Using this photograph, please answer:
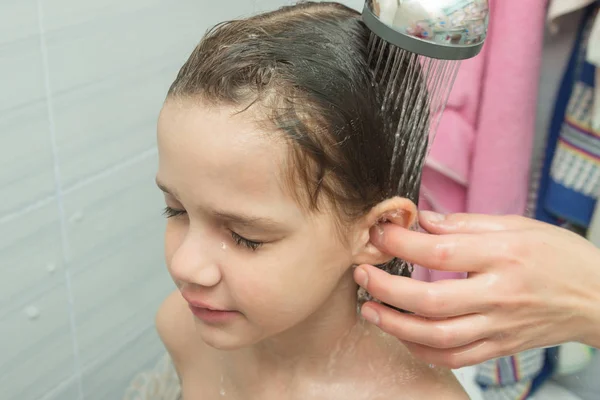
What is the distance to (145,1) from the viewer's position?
4.30 ft

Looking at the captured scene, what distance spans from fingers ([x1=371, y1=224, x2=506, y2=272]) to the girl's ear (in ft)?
0.13

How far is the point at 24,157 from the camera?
3.86 ft

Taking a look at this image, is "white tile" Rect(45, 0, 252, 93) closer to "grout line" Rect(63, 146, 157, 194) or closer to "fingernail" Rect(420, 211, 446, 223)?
"grout line" Rect(63, 146, 157, 194)

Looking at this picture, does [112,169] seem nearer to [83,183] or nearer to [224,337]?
[83,183]

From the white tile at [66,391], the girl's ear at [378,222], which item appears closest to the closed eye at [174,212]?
the girl's ear at [378,222]

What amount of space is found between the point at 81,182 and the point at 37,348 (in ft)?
1.08

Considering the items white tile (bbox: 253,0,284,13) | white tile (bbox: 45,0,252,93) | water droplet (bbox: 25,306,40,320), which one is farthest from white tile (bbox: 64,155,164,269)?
white tile (bbox: 253,0,284,13)

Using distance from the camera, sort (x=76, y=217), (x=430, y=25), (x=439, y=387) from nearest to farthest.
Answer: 1. (x=430, y=25)
2. (x=439, y=387)
3. (x=76, y=217)

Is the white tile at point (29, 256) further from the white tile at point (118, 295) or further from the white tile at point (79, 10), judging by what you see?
the white tile at point (79, 10)

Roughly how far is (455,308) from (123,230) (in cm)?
84

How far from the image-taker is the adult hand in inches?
31.9

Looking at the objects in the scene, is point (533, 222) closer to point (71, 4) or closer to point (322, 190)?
point (322, 190)

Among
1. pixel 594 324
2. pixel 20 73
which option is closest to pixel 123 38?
pixel 20 73

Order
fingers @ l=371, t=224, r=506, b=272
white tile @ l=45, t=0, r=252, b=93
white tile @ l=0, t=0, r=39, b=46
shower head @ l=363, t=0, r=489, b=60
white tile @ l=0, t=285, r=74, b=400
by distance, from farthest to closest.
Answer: white tile @ l=0, t=285, r=74, b=400, white tile @ l=45, t=0, r=252, b=93, white tile @ l=0, t=0, r=39, b=46, fingers @ l=371, t=224, r=506, b=272, shower head @ l=363, t=0, r=489, b=60
